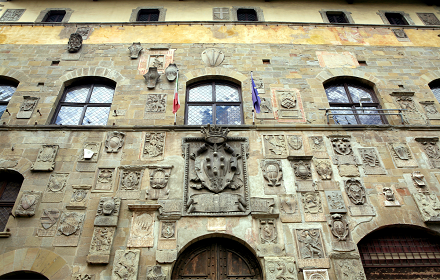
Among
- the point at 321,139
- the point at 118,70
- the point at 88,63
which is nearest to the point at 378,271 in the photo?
the point at 321,139

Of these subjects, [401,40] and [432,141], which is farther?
[401,40]

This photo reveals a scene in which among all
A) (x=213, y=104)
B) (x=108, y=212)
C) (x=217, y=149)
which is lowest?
(x=108, y=212)

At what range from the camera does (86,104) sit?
8.13 metres

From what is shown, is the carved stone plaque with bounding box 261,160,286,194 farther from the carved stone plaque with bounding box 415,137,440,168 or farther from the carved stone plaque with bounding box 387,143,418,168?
the carved stone plaque with bounding box 415,137,440,168

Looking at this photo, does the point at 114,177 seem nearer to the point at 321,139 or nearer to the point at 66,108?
the point at 66,108

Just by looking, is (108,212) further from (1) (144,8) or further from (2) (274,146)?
(1) (144,8)

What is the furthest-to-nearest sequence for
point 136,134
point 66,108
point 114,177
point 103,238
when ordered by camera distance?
point 66,108
point 136,134
point 114,177
point 103,238

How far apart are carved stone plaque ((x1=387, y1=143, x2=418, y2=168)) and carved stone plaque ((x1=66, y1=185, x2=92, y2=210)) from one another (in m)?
6.73

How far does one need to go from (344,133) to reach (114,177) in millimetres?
5379

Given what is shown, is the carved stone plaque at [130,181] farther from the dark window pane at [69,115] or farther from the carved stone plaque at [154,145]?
the dark window pane at [69,115]

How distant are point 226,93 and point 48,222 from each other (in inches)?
206

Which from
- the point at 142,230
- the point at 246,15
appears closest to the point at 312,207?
the point at 142,230

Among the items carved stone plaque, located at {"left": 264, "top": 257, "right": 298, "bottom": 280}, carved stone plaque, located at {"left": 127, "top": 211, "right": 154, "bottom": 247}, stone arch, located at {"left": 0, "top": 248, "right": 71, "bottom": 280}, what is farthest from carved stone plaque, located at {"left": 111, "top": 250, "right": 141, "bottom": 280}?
carved stone plaque, located at {"left": 264, "top": 257, "right": 298, "bottom": 280}

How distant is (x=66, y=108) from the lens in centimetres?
805
